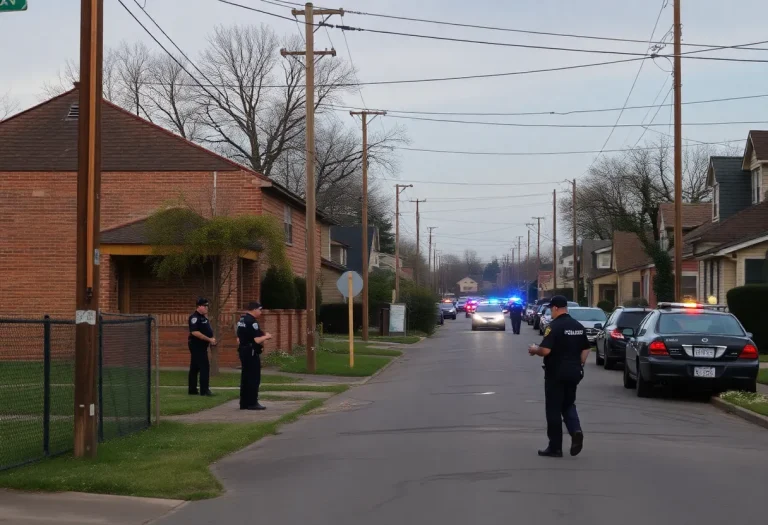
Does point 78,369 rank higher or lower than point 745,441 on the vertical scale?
higher

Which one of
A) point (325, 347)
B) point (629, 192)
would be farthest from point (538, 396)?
point (629, 192)

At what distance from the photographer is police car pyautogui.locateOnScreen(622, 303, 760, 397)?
17.3 m

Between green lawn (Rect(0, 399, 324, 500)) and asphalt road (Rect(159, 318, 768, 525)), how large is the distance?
0.92 ft

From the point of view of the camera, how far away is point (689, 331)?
17.9 m

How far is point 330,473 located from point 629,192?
70.9m

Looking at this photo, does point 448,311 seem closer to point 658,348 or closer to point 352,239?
point 352,239

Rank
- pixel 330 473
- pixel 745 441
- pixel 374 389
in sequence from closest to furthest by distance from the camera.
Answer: pixel 330 473, pixel 745 441, pixel 374 389

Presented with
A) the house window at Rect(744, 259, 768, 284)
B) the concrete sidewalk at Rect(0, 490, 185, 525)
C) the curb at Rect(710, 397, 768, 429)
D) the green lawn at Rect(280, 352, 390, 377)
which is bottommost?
the green lawn at Rect(280, 352, 390, 377)

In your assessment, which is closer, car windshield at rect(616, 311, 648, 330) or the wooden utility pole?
the wooden utility pole

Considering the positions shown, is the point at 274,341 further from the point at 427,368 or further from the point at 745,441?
the point at 745,441

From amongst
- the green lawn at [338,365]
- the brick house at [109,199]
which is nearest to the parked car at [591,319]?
the green lawn at [338,365]

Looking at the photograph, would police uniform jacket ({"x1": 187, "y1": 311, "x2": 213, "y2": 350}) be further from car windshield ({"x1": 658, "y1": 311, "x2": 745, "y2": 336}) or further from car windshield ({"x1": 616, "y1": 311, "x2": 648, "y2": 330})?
car windshield ({"x1": 616, "y1": 311, "x2": 648, "y2": 330})

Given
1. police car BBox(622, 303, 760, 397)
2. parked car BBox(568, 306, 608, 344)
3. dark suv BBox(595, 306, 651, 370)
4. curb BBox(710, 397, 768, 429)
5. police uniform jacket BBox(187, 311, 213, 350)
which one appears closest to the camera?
curb BBox(710, 397, 768, 429)

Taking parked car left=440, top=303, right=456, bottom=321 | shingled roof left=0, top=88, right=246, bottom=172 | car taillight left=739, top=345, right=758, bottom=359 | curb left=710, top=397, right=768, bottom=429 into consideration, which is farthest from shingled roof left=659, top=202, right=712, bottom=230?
curb left=710, top=397, right=768, bottom=429
